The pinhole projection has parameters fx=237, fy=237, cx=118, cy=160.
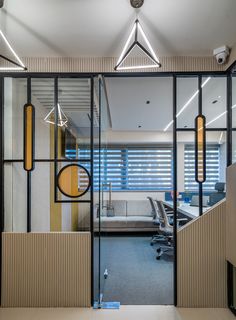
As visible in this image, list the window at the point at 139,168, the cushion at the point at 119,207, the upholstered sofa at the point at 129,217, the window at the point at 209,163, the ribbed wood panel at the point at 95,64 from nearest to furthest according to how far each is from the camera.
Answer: the ribbed wood panel at the point at 95,64
the window at the point at 209,163
the upholstered sofa at the point at 129,217
the cushion at the point at 119,207
the window at the point at 139,168

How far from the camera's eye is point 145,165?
22.6 feet

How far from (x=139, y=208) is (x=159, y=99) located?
11.6 feet

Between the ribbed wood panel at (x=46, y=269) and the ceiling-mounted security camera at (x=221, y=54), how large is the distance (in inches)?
95.4

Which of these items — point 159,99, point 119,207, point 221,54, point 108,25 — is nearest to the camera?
point 108,25

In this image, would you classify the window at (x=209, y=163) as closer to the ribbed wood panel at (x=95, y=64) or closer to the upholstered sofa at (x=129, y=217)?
the upholstered sofa at (x=129, y=217)

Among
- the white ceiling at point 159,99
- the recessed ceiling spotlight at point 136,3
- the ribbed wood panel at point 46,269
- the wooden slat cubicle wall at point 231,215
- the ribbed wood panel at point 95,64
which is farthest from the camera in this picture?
the white ceiling at point 159,99

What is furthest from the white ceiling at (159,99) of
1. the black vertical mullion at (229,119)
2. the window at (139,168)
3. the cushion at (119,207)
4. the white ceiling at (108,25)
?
the cushion at (119,207)

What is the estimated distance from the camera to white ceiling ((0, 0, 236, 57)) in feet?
6.36

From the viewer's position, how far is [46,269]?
266 centimetres

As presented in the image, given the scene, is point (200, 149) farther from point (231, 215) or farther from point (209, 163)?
point (209, 163)

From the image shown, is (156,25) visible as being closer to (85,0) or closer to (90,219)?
(85,0)

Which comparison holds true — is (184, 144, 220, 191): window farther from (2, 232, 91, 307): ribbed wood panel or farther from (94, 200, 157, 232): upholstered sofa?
(2, 232, 91, 307): ribbed wood panel

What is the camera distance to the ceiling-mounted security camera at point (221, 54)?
8.32 ft

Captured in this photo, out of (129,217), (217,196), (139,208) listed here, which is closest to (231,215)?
(217,196)
